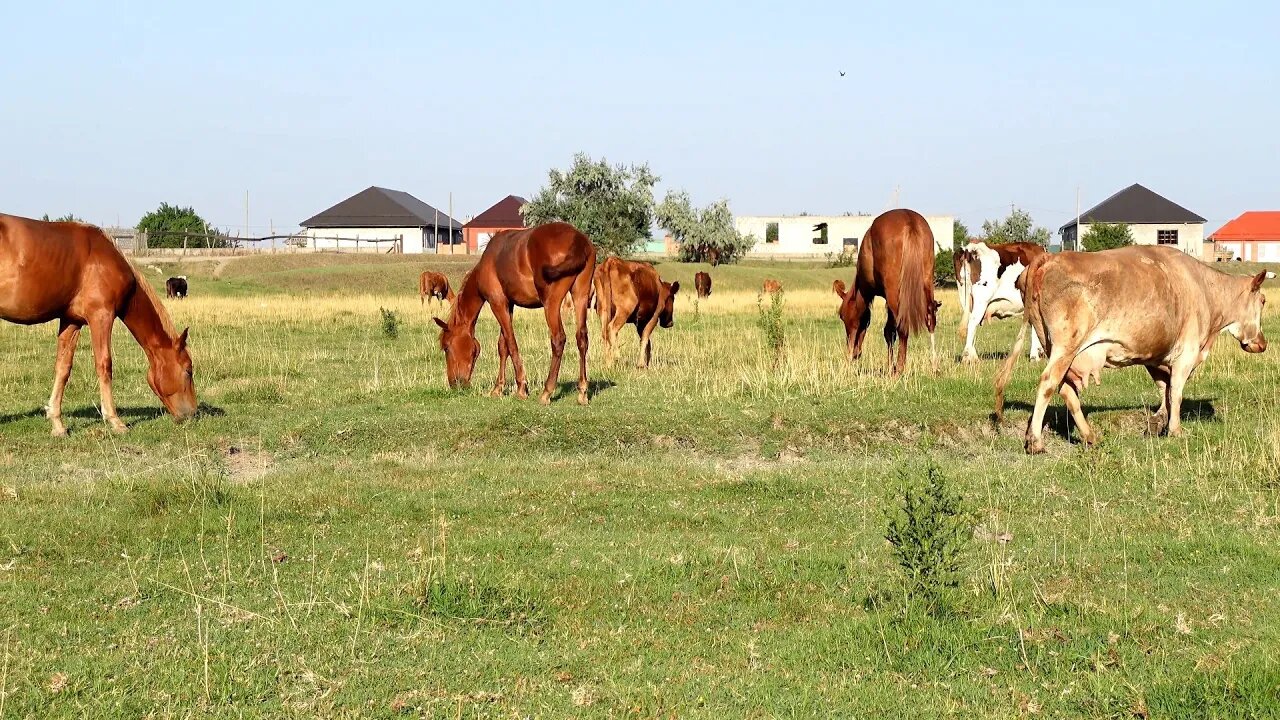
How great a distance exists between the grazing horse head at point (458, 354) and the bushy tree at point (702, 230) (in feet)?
220

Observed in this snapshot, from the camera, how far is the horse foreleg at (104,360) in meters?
12.1

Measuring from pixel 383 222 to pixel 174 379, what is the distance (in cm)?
8803

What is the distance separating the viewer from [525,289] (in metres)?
13.9

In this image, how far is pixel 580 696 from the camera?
16.6 ft

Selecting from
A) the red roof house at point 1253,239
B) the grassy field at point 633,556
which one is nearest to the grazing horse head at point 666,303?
the grassy field at point 633,556

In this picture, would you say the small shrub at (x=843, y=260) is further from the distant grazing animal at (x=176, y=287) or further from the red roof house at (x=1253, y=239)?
the distant grazing animal at (x=176, y=287)

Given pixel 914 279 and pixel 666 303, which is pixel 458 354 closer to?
pixel 914 279

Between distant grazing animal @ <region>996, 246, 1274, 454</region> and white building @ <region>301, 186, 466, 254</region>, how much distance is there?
8583 cm

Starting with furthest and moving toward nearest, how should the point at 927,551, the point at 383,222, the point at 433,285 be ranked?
the point at 383,222 → the point at 433,285 → the point at 927,551

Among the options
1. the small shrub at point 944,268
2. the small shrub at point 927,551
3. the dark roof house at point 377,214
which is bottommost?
the small shrub at point 927,551

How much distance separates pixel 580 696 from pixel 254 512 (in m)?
4.09

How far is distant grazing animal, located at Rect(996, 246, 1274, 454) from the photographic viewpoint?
10.7 meters

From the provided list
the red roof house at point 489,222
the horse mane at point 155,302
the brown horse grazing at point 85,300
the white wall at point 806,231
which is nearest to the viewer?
the brown horse grazing at point 85,300

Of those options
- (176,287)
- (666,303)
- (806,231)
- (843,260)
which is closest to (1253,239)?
(806,231)
